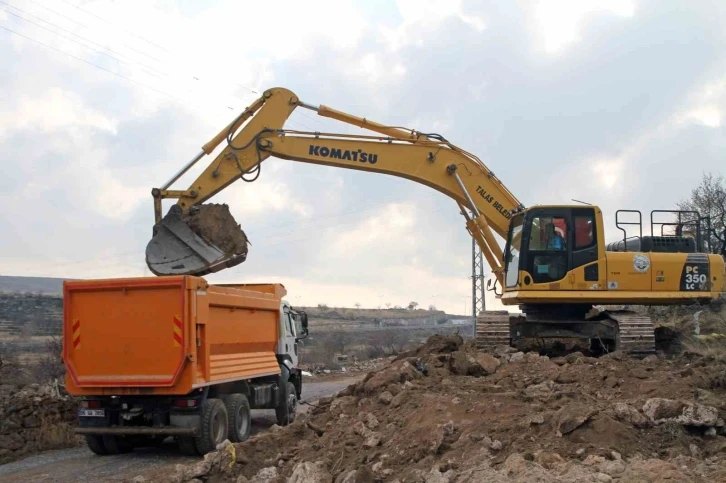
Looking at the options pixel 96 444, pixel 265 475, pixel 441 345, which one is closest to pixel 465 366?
pixel 441 345

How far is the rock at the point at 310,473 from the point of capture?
23.4 ft

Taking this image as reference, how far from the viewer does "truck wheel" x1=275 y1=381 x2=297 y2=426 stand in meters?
14.1

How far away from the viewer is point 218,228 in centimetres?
1380

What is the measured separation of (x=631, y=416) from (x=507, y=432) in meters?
1.17

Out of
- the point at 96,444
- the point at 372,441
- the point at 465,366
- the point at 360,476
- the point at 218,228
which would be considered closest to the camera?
the point at 360,476

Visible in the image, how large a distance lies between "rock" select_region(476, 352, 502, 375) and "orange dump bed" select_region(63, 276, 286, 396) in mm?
3925

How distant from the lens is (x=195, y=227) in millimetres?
13758

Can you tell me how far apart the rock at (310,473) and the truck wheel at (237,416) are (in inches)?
159

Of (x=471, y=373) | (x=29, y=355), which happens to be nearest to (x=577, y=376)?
(x=471, y=373)

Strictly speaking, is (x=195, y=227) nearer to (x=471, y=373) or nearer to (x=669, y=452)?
(x=471, y=373)

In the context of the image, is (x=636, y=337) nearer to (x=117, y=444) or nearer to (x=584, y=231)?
(x=584, y=231)

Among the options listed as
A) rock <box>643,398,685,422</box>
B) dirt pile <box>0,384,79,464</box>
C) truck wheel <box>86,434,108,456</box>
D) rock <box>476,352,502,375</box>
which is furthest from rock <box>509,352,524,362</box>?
dirt pile <box>0,384,79,464</box>

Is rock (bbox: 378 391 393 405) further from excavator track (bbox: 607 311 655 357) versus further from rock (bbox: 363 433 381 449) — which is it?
excavator track (bbox: 607 311 655 357)

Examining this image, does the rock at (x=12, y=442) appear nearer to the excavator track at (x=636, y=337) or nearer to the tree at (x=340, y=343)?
the excavator track at (x=636, y=337)
